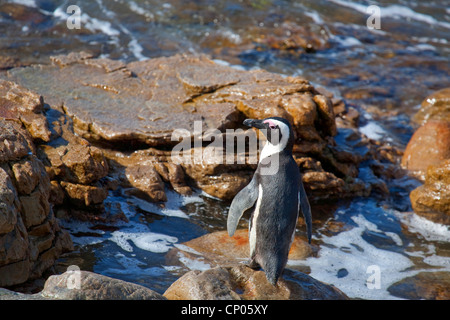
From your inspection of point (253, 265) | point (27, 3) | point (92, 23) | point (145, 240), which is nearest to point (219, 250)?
point (145, 240)

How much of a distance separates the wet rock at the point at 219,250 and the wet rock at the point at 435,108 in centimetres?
579

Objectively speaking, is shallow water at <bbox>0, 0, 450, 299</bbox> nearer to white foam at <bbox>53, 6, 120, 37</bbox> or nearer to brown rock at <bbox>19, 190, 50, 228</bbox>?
white foam at <bbox>53, 6, 120, 37</bbox>

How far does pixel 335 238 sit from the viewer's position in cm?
658

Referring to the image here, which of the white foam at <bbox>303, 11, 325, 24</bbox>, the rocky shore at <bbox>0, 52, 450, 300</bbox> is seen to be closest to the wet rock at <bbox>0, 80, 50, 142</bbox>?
the rocky shore at <bbox>0, 52, 450, 300</bbox>

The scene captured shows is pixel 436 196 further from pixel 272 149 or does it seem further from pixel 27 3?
pixel 27 3

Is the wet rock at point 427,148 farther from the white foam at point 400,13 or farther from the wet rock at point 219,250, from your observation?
the white foam at point 400,13

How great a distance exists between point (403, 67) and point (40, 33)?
892 centimetres

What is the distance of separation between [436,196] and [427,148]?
1.76 meters

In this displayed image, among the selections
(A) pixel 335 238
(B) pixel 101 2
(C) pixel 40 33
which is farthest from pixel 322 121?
(B) pixel 101 2

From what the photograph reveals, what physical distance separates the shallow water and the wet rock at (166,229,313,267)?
0.45 ft

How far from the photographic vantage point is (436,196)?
7.12m

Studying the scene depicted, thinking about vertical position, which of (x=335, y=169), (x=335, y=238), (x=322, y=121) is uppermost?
(x=322, y=121)

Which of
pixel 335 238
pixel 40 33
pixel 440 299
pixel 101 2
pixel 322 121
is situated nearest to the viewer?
pixel 440 299

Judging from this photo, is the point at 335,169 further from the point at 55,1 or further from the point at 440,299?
the point at 55,1
